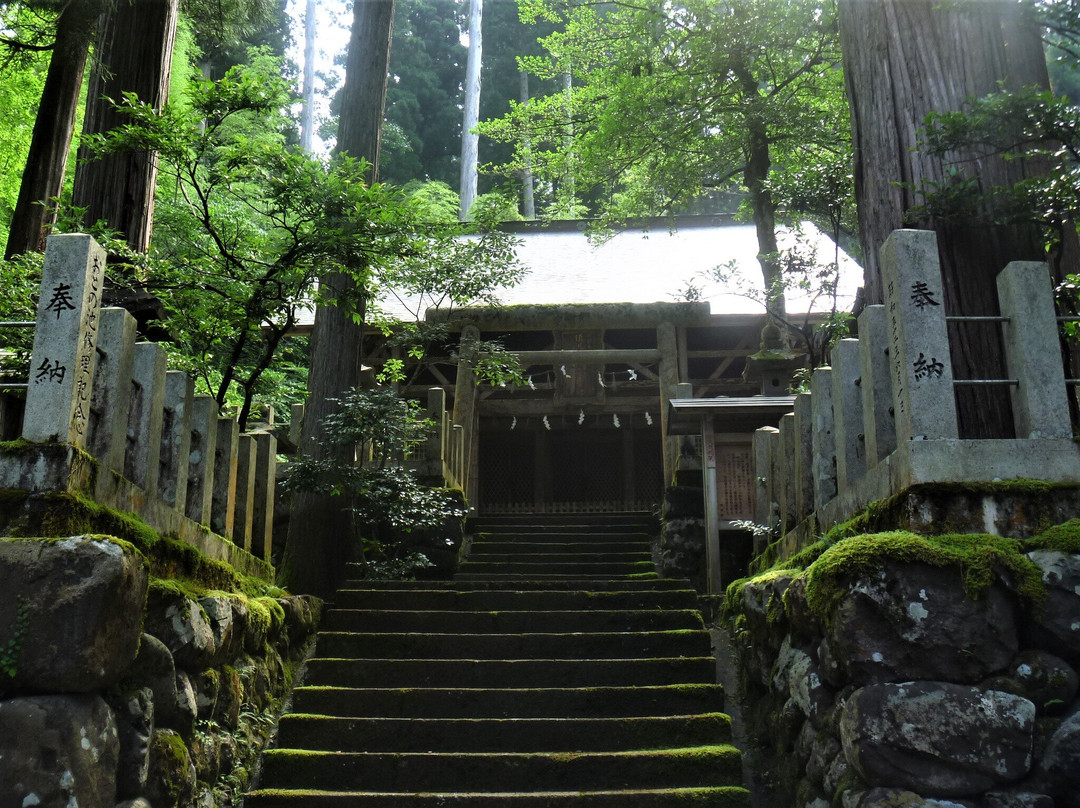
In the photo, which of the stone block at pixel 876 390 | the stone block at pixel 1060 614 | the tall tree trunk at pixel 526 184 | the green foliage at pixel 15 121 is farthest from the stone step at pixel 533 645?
the tall tree trunk at pixel 526 184

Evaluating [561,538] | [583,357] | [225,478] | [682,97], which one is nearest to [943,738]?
[225,478]

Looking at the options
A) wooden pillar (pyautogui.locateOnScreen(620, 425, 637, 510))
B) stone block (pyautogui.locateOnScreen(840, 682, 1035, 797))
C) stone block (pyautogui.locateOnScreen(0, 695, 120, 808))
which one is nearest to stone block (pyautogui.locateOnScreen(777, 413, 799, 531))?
stone block (pyautogui.locateOnScreen(840, 682, 1035, 797))

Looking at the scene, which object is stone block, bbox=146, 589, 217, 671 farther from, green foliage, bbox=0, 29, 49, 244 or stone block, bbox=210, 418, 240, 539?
green foliage, bbox=0, 29, 49, 244

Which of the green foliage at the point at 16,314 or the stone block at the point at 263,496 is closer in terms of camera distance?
the green foliage at the point at 16,314

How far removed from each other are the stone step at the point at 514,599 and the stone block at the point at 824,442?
8.31 ft

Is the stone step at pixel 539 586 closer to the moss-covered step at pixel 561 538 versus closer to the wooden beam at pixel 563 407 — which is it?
the moss-covered step at pixel 561 538

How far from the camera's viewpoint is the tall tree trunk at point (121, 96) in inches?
285

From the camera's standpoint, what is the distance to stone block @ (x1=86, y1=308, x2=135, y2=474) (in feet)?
14.2

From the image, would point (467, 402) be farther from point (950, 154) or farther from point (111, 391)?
Answer: point (111, 391)

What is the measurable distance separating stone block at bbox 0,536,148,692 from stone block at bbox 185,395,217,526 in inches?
73.1

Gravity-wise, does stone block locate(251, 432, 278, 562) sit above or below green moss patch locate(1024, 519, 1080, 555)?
above

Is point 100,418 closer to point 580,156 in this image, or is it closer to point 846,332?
point 846,332

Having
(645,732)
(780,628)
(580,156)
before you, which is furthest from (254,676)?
(580,156)

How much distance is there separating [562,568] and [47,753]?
7025 millimetres
